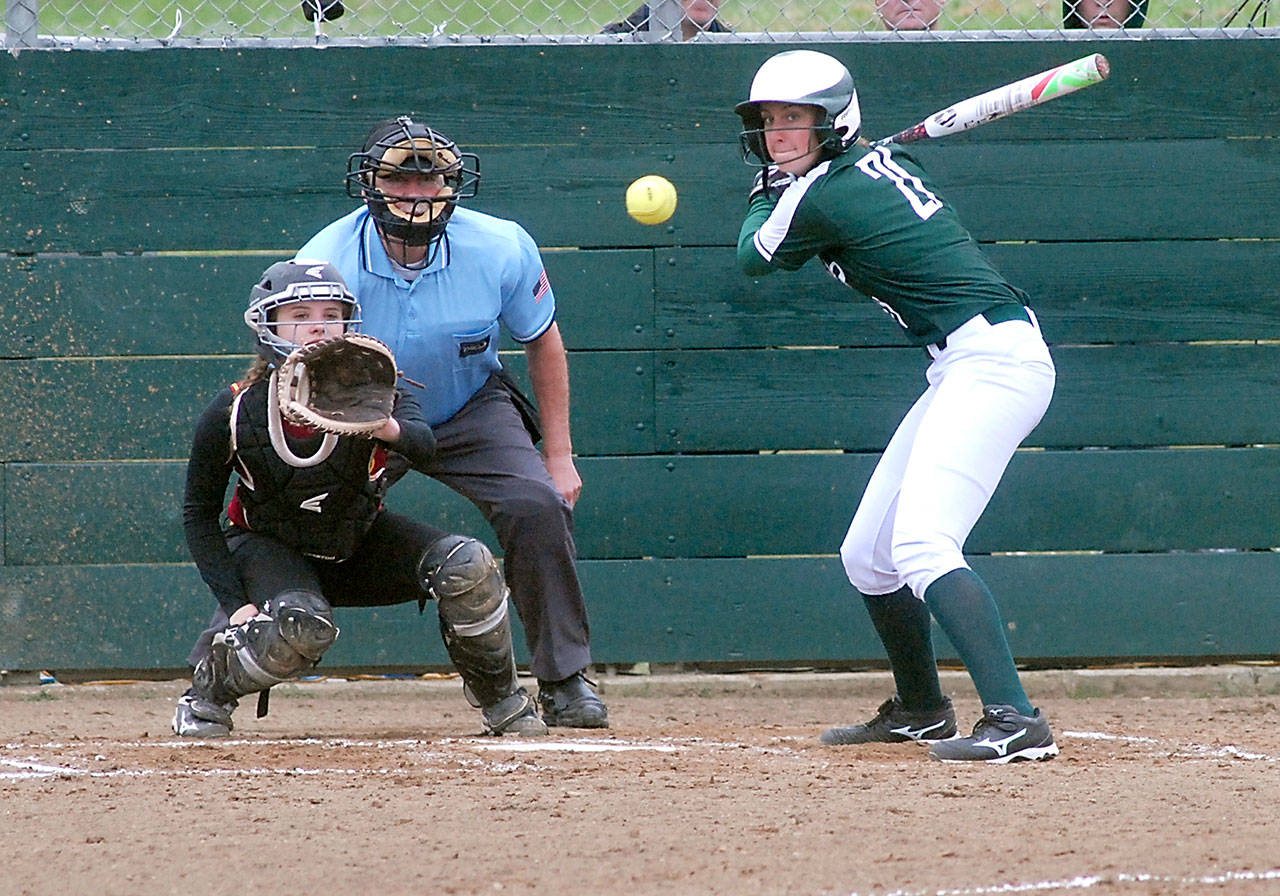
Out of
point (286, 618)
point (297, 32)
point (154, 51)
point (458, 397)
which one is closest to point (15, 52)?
point (154, 51)

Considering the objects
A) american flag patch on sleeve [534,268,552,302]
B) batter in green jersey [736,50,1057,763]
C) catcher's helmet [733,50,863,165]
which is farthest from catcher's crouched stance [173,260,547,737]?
catcher's helmet [733,50,863,165]

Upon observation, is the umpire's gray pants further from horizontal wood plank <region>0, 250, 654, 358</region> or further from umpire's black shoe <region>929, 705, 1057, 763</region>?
umpire's black shoe <region>929, 705, 1057, 763</region>

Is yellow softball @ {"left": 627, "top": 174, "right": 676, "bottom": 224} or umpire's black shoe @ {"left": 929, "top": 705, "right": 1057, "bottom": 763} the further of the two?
yellow softball @ {"left": 627, "top": 174, "right": 676, "bottom": 224}

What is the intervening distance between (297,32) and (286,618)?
2603 mm

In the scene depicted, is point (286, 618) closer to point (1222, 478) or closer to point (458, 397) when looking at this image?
point (458, 397)

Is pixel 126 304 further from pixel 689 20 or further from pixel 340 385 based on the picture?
pixel 689 20

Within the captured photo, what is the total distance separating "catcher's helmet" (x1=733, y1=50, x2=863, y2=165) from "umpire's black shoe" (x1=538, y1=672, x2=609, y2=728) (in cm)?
174

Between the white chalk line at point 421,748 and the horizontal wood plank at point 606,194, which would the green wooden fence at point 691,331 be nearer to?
the horizontal wood plank at point 606,194

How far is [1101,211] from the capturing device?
5992 millimetres

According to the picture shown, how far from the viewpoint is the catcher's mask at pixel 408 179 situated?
473 centimetres

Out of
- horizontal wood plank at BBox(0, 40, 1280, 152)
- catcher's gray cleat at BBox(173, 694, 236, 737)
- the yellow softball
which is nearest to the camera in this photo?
catcher's gray cleat at BBox(173, 694, 236, 737)

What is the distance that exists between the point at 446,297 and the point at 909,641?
1727 millimetres

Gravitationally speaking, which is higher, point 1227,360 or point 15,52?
point 15,52

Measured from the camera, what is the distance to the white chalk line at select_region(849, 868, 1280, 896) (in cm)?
276
